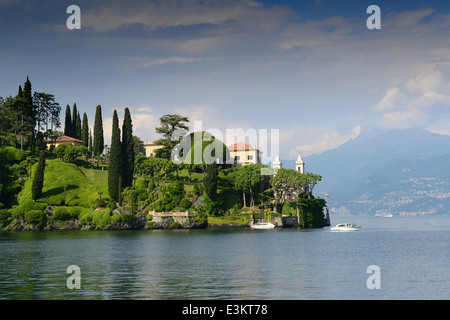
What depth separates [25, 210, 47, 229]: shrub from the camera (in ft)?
395

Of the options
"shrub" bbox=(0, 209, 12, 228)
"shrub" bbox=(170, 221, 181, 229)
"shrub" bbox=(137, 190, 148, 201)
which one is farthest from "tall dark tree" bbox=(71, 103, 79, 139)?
"shrub" bbox=(170, 221, 181, 229)

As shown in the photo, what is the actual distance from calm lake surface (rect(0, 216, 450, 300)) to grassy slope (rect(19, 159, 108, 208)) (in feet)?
147

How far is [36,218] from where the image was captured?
121m

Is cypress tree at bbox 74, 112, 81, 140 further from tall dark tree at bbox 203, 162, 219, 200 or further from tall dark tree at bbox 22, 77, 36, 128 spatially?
tall dark tree at bbox 203, 162, 219, 200

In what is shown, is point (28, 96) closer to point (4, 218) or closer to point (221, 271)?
point (4, 218)

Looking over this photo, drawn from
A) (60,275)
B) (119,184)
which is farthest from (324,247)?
(119,184)

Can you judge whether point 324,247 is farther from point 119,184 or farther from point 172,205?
point 119,184

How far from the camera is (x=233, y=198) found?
131 m

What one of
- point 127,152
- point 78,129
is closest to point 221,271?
point 127,152

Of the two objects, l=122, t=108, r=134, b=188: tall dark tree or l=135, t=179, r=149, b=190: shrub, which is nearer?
l=122, t=108, r=134, b=188: tall dark tree

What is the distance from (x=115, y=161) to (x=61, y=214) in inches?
706

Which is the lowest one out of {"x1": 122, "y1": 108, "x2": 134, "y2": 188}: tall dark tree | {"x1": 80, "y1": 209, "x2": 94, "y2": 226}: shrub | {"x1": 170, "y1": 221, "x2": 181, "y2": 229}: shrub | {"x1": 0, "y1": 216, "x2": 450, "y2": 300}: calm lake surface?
{"x1": 0, "y1": 216, "x2": 450, "y2": 300}: calm lake surface

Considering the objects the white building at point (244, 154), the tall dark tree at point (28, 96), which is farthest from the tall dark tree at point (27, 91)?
the white building at point (244, 154)
